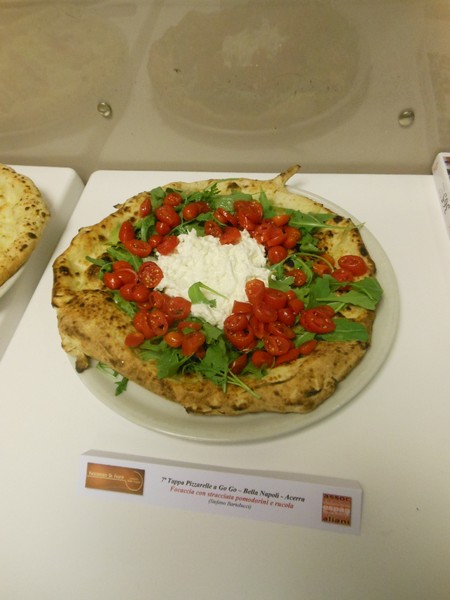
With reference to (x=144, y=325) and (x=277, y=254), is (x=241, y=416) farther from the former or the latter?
(x=277, y=254)

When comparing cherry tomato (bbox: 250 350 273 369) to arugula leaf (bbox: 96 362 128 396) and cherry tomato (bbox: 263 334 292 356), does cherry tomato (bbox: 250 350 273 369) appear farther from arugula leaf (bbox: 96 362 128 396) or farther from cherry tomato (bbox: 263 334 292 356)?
arugula leaf (bbox: 96 362 128 396)

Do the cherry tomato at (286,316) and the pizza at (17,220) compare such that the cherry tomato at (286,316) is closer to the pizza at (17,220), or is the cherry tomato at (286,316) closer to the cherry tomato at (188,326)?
the cherry tomato at (188,326)

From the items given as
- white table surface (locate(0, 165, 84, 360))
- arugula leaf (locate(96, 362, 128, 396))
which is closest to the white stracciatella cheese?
arugula leaf (locate(96, 362, 128, 396))

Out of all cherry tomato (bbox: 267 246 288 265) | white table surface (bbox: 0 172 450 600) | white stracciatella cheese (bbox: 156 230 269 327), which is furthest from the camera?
cherry tomato (bbox: 267 246 288 265)

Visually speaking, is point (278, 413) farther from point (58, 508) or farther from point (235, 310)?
point (58, 508)

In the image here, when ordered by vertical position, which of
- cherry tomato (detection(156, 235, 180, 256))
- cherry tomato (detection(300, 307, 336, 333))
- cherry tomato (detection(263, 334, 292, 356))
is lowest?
cherry tomato (detection(263, 334, 292, 356))

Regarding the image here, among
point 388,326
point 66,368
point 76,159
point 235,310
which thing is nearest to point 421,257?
point 388,326

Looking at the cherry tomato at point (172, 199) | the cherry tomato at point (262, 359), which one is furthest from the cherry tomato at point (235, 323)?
the cherry tomato at point (172, 199)
